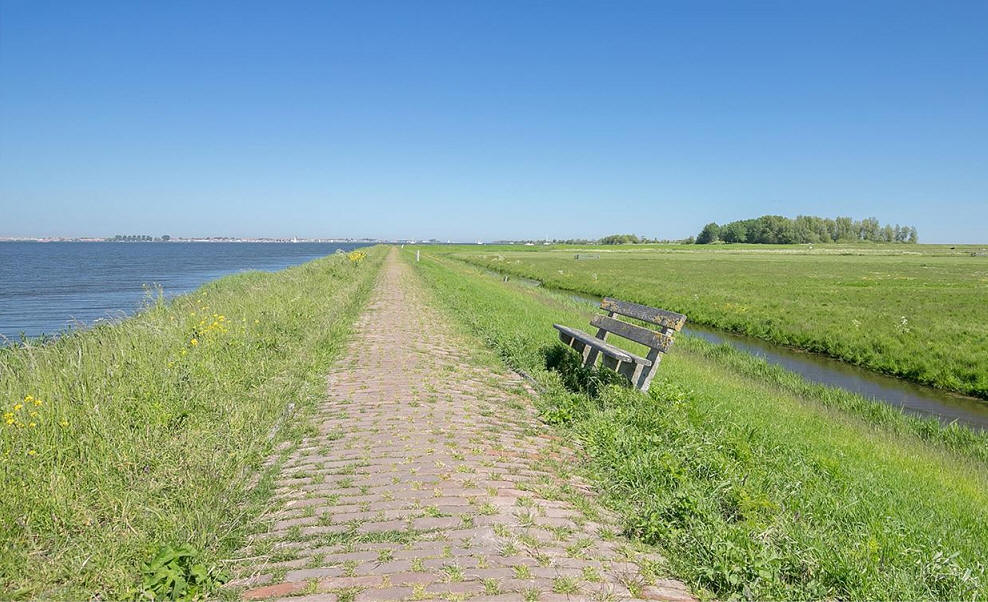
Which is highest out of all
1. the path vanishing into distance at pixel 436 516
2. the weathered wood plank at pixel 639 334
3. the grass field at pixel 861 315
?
the weathered wood plank at pixel 639 334

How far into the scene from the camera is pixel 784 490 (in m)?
4.23

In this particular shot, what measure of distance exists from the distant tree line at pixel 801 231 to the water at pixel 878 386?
138 meters

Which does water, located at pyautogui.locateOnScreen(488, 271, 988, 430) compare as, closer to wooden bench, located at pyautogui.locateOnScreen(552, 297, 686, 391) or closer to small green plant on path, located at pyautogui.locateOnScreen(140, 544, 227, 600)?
wooden bench, located at pyautogui.locateOnScreen(552, 297, 686, 391)

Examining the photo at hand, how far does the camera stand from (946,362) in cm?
1157

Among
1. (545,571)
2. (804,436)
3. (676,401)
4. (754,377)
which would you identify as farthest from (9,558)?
(754,377)

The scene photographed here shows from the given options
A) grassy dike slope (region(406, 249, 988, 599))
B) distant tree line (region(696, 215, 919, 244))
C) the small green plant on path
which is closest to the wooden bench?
grassy dike slope (region(406, 249, 988, 599))

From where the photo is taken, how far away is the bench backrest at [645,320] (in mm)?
6066

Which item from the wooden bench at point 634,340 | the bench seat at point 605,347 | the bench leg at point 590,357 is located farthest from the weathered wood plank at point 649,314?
the bench leg at point 590,357

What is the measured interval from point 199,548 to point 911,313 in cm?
2293

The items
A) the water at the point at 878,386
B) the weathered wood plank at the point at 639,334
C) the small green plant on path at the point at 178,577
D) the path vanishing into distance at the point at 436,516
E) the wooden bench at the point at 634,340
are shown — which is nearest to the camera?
the small green plant on path at the point at 178,577

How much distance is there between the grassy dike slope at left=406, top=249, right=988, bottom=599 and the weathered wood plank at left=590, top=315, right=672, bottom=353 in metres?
0.63

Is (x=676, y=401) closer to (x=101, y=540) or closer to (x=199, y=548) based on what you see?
(x=199, y=548)

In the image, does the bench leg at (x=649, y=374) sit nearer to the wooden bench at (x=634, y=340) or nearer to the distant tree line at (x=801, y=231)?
the wooden bench at (x=634, y=340)

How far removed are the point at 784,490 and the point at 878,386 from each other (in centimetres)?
918
